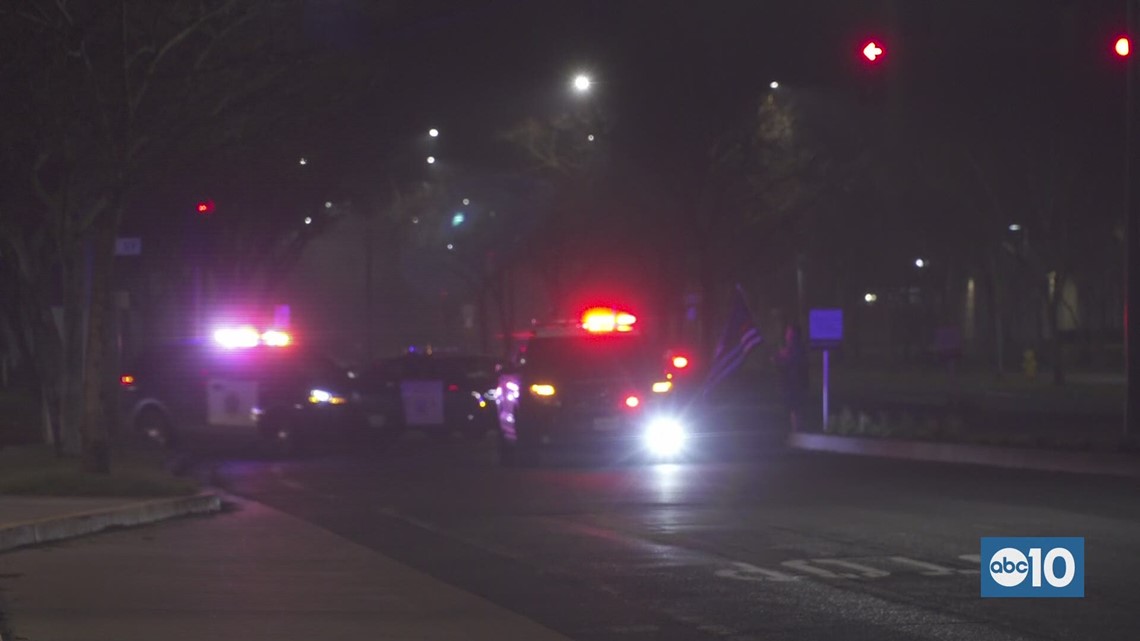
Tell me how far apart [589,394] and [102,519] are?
9.93 m

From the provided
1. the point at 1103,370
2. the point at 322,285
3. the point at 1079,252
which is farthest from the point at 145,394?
the point at 322,285

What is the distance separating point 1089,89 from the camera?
45844mm

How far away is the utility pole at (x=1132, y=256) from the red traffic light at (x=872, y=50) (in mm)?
Answer: 4100

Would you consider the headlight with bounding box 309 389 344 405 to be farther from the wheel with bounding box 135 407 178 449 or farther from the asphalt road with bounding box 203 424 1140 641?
the asphalt road with bounding box 203 424 1140 641

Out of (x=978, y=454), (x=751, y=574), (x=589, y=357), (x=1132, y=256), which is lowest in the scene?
(x=751, y=574)

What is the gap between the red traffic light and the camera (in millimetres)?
20172

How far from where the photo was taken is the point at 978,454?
24.7 meters

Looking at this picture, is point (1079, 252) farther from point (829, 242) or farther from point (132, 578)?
point (132, 578)

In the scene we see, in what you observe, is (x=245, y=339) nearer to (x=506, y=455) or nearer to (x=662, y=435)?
(x=506, y=455)

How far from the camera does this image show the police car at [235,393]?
28.1 m

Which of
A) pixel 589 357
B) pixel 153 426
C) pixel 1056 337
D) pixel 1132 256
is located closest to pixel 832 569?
pixel 589 357

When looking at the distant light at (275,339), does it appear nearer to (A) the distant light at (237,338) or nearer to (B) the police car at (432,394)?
(A) the distant light at (237,338)

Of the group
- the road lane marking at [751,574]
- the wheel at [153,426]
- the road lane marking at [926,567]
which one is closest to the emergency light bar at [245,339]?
the wheel at [153,426]

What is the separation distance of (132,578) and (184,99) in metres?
11.1
